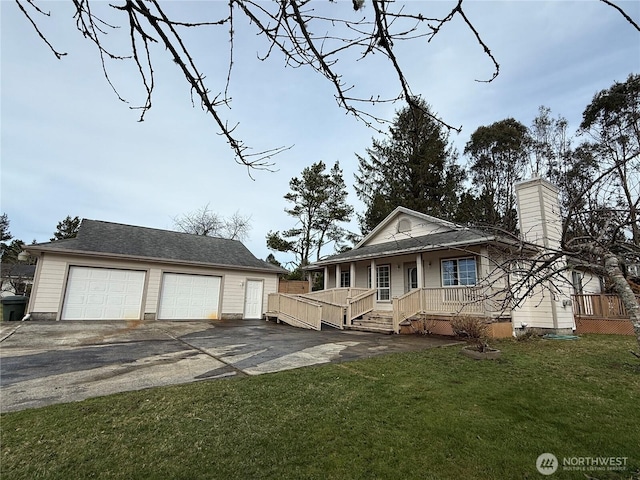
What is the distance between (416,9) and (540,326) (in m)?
11.6

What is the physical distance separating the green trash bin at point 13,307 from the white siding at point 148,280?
1.38m

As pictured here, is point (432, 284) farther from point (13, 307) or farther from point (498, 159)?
point (13, 307)

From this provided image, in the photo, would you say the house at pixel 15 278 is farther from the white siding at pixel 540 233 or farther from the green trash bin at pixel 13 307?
the white siding at pixel 540 233

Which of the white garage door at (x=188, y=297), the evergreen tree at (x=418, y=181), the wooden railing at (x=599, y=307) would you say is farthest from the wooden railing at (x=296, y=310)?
the evergreen tree at (x=418, y=181)

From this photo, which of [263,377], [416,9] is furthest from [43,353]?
[416,9]

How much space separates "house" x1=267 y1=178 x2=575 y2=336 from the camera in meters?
9.90

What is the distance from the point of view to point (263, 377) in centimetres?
495

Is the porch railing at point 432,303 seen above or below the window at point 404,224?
below

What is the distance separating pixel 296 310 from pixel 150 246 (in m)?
7.57

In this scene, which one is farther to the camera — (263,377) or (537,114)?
(537,114)

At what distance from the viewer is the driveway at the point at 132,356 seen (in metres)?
4.53

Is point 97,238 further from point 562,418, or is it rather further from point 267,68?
point 562,418

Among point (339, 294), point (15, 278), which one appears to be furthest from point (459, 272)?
point (15, 278)

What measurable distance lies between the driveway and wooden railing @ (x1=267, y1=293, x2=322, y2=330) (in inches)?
91.4
